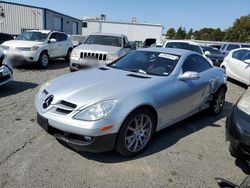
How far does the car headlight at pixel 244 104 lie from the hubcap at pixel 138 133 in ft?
4.14

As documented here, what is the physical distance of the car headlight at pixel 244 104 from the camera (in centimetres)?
345

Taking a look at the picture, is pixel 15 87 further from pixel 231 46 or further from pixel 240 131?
pixel 231 46

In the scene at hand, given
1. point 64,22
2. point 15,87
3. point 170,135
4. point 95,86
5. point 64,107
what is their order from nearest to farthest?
point 64,107, point 95,86, point 170,135, point 15,87, point 64,22

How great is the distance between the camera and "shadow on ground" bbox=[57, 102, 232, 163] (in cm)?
352

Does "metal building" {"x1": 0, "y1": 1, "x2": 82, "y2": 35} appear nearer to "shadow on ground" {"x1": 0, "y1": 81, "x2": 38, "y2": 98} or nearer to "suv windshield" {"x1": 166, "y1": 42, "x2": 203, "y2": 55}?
"suv windshield" {"x1": 166, "y1": 42, "x2": 203, "y2": 55}

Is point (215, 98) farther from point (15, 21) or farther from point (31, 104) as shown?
point (15, 21)

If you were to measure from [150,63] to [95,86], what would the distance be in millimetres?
1323

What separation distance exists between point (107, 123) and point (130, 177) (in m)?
0.71

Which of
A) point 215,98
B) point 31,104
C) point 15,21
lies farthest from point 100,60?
point 15,21

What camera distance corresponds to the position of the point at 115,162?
3.41 m

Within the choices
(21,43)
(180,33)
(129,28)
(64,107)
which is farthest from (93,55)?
(180,33)

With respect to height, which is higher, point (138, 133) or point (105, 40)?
point (105, 40)

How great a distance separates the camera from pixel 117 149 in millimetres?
3355

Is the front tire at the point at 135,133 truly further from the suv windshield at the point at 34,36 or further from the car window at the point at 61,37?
the car window at the point at 61,37
